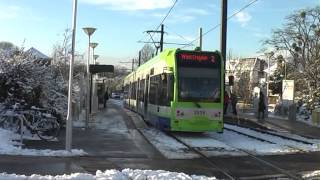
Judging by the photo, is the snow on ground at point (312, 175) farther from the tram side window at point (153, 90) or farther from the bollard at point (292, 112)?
the bollard at point (292, 112)

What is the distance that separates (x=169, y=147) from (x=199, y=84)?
4.59m

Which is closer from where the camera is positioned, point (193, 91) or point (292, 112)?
point (193, 91)

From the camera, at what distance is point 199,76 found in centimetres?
2359

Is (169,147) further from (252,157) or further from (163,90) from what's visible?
(163,90)

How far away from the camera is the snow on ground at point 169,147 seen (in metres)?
17.4

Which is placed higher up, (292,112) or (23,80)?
(23,80)

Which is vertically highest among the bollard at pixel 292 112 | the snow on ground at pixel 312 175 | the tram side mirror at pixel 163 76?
the tram side mirror at pixel 163 76

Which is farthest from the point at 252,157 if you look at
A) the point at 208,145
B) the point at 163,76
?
the point at 163,76

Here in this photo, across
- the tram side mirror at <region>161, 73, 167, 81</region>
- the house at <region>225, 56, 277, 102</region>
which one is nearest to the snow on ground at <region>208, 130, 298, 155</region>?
the tram side mirror at <region>161, 73, 167, 81</region>

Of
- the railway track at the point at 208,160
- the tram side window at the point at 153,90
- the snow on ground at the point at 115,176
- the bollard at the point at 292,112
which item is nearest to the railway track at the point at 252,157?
the railway track at the point at 208,160

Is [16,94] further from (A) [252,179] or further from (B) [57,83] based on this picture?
(A) [252,179]

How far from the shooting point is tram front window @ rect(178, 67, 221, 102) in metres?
23.3

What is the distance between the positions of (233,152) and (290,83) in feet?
69.2

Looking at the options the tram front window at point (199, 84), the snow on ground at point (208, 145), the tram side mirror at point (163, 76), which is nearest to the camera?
the snow on ground at point (208, 145)
